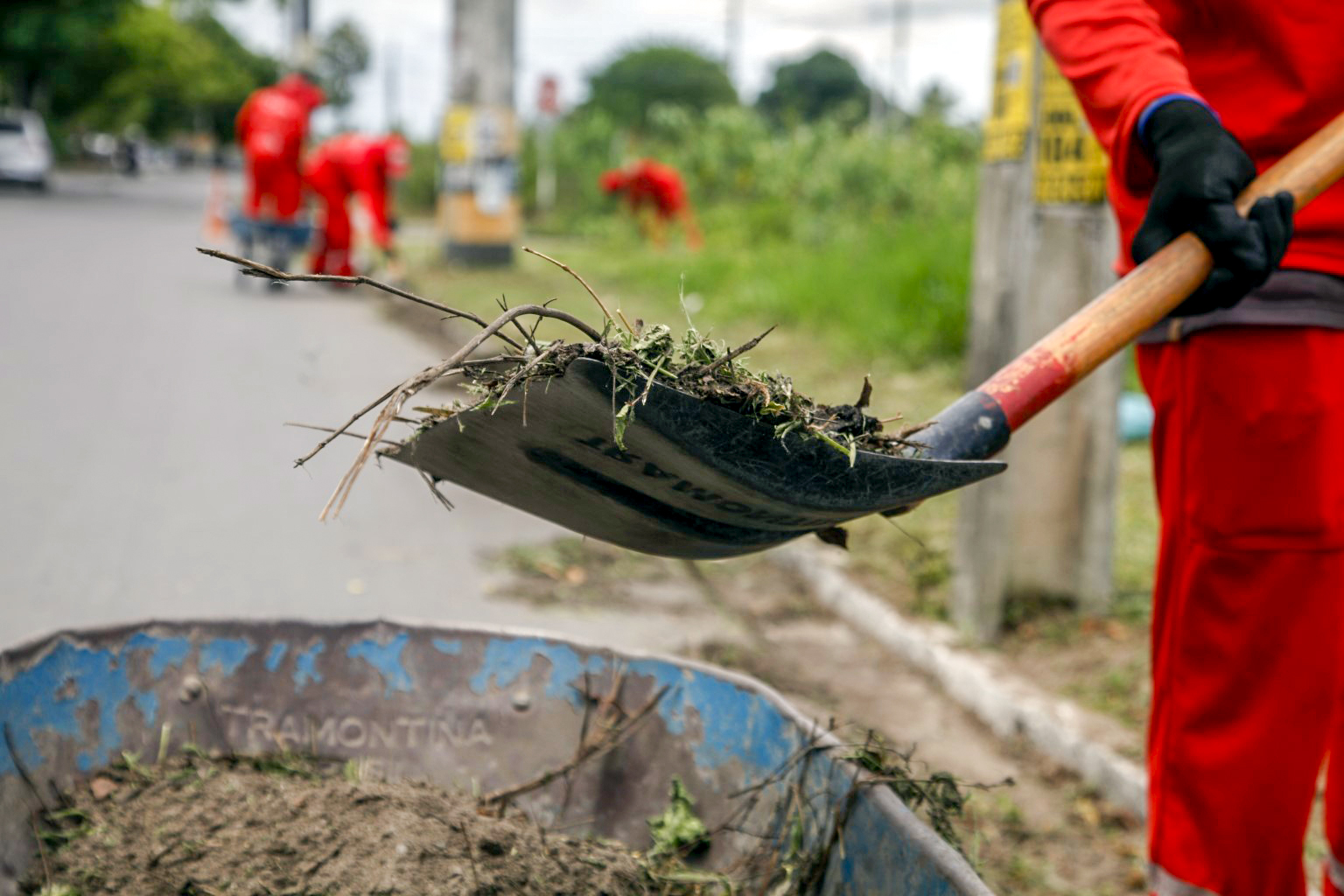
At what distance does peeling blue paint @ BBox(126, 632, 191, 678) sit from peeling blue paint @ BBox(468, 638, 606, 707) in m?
0.46

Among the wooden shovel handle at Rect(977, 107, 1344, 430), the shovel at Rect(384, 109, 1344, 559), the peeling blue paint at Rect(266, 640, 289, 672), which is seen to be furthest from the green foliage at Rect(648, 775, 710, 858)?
the wooden shovel handle at Rect(977, 107, 1344, 430)

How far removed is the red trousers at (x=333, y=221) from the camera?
1313cm

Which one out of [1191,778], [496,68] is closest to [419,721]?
[1191,778]

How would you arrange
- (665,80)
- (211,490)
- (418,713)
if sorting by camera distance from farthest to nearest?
(665,80) → (211,490) → (418,713)

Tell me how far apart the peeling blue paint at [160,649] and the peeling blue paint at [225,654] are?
3 cm

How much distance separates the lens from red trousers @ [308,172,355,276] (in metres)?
13.1

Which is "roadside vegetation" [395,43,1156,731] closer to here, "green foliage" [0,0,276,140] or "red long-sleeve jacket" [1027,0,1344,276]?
"red long-sleeve jacket" [1027,0,1344,276]

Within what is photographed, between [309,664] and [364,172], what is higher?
[364,172]

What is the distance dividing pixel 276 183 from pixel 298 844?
12.1 metres

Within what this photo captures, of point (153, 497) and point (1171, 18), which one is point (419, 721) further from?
point (153, 497)

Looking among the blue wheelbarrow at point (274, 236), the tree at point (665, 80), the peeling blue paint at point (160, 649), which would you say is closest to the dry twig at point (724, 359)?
the peeling blue paint at point (160, 649)

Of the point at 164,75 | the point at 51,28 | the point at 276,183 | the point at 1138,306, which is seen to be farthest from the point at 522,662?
the point at 164,75

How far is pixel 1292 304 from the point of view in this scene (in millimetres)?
1938

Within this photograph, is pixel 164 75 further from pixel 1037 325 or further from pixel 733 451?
pixel 733 451
